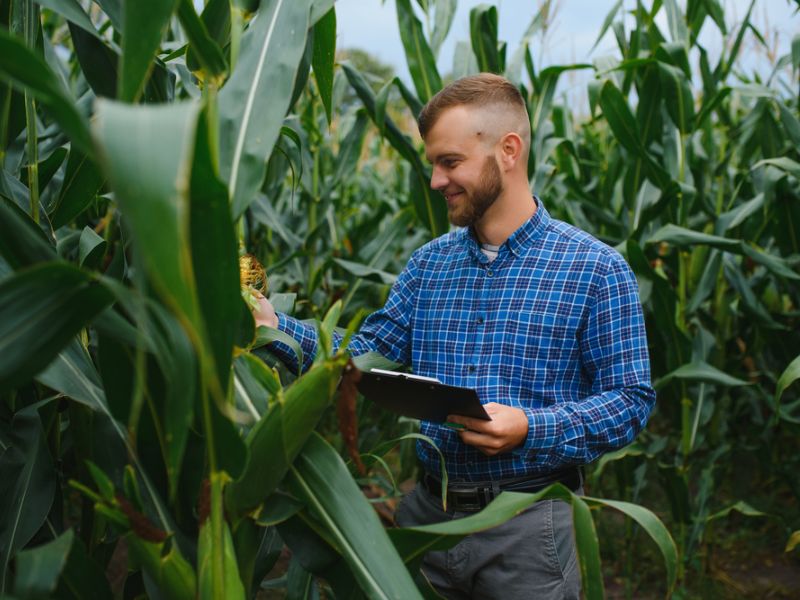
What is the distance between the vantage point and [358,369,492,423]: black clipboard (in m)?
1.26

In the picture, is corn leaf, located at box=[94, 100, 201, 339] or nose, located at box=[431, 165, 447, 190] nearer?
corn leaf, located at box=[94, 100, 201, 339]

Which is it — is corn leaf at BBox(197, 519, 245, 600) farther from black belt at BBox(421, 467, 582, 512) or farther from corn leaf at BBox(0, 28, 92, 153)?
black belt at BBox(421, 467, 582, 512)

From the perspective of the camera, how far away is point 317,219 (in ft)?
10.4

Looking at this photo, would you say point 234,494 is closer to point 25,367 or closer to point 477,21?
point 25,367

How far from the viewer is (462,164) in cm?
166

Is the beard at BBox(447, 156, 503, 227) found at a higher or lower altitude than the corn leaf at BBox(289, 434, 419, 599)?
higher

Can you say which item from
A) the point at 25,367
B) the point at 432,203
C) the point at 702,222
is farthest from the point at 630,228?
the point at 25,367

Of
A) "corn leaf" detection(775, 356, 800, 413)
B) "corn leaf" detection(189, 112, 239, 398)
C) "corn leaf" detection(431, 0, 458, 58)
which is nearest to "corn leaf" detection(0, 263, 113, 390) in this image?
"corn leaf" detection(189, 112, 239, 398)

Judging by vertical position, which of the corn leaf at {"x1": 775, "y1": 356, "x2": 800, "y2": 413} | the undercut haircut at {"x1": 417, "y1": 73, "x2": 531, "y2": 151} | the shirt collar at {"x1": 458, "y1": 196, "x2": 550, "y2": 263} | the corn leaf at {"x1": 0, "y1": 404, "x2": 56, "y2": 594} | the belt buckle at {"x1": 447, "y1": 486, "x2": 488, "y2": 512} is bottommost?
the belt buckle at {"x1": 447, "y1": 486, "x2": 488, "y2": 512}

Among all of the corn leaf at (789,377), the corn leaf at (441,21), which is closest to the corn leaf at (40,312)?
the corn leaf at (789,377)

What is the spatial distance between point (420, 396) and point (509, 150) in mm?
656

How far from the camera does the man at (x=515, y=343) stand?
1589 mm

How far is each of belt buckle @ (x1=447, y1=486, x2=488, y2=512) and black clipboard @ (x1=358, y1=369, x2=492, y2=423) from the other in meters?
0.30

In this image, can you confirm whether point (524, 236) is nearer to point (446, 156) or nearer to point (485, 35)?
point (446, 156)
